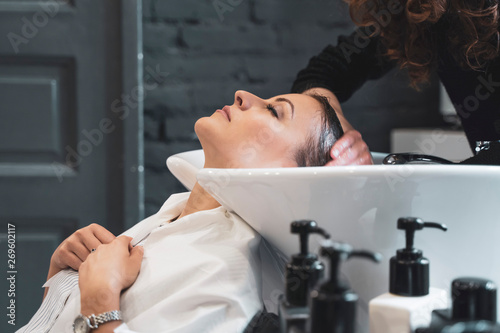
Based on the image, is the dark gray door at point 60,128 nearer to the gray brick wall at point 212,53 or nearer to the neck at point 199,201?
the gray brick wall at point 212,53

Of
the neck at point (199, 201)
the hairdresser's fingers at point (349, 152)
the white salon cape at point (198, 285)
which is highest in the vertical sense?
the hairdresser's fingers at point (349, 152)

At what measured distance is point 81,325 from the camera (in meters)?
0.59

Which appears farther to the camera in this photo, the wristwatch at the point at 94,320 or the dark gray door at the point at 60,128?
the dark gray door at the point at 60,128

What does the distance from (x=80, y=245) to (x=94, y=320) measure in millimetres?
223

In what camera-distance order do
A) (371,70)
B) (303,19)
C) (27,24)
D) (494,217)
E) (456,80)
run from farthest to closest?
(303,19) → (27,24) → (371,70) → (456,80) → (494,217)

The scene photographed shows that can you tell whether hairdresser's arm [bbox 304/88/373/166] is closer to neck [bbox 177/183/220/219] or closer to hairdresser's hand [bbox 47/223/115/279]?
neck [bbox 177/183/220/219]

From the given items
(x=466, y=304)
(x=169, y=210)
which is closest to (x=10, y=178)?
(x=169, y=210)

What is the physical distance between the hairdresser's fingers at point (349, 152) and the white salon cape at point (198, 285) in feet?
0.75

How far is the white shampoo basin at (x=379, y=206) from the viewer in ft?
A: 1.69

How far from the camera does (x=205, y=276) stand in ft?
1.90

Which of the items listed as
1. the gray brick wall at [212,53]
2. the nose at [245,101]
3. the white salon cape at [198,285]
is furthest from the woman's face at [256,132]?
the gray brick wall at [212,53]

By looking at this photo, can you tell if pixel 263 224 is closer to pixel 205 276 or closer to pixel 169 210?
pixel 205 276

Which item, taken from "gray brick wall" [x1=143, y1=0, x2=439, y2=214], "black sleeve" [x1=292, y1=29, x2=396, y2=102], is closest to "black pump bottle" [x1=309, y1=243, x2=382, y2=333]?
"black sleeve" [x1=292, y1=29, x2=396, y2=102]

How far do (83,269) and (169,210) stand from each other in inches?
9.1
